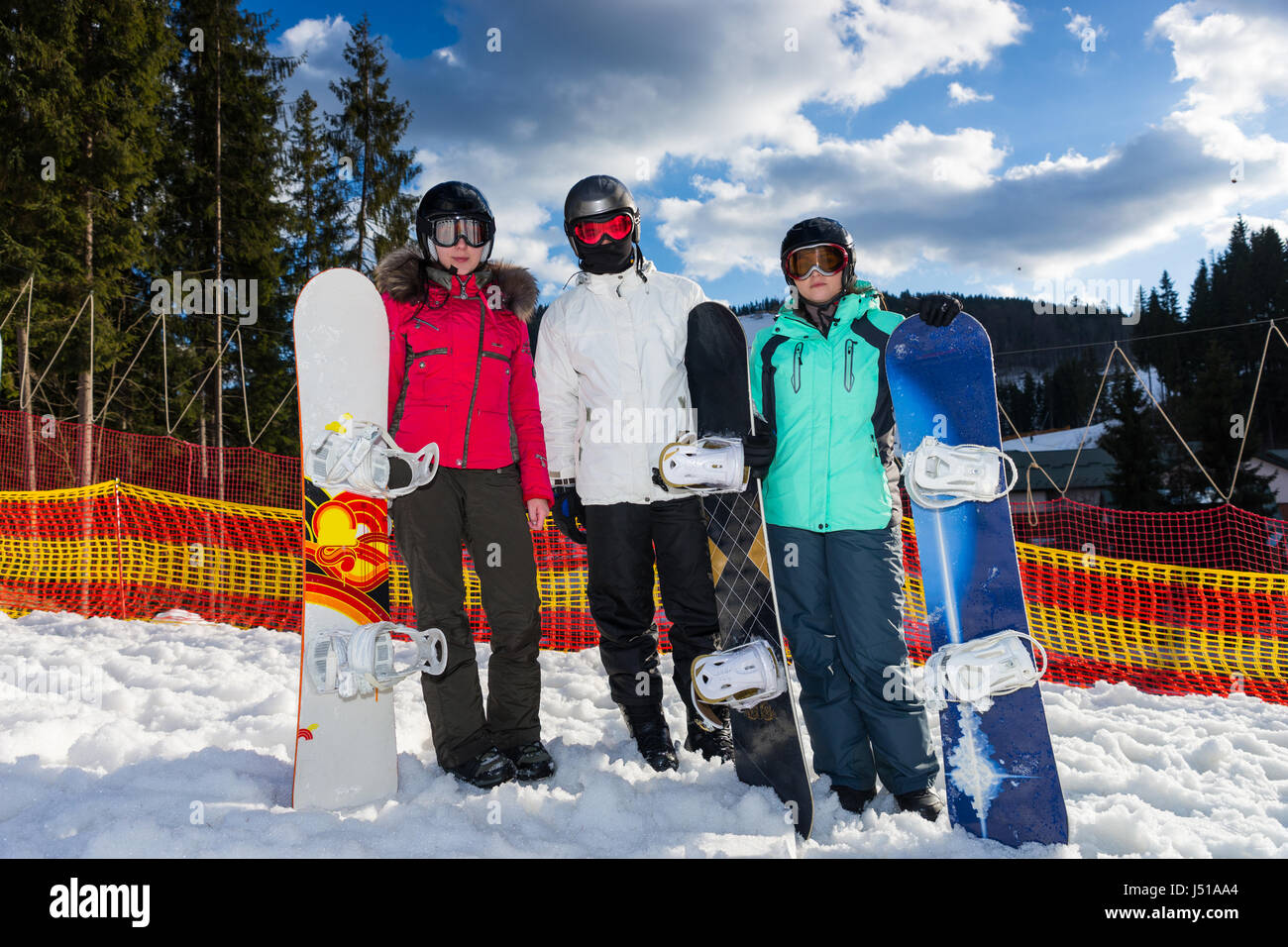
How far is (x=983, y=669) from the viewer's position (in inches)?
83.7

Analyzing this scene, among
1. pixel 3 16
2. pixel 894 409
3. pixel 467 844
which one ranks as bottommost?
pixel 467 844

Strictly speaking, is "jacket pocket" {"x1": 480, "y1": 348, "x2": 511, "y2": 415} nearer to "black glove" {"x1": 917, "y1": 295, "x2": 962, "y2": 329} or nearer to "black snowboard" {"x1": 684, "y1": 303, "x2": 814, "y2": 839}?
"black snowboard" {"x1": 684, "y1": 303, "x2": 814, "y2": 839}

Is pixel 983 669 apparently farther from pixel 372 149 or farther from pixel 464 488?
pixel 372 149

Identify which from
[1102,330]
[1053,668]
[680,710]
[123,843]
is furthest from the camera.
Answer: [1102,330]

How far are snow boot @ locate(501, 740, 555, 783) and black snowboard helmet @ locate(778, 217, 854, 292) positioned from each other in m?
1.97

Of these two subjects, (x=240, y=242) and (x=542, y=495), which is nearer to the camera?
(x=542, y=495)

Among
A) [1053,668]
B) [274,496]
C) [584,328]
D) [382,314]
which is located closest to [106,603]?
[382,314]

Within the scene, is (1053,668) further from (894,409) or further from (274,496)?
(274,496)

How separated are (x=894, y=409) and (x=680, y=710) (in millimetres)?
1801

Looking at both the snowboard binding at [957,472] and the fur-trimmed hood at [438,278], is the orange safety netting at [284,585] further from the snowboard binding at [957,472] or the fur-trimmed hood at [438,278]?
the snowboard binding at [957,472]

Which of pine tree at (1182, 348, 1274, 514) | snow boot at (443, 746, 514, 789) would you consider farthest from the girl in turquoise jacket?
pine tree at (1182, 348, 1274, 514)

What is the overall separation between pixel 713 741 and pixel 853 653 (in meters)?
0.74

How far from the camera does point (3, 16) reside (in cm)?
1178

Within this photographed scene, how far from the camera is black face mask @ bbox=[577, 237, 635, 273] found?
2.81 metres
